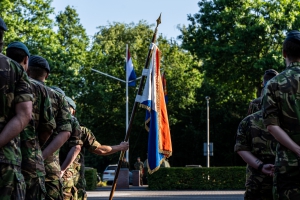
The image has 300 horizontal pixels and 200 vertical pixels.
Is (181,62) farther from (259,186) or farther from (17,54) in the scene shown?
(17,54)

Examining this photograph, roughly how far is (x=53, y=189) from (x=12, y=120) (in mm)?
2556

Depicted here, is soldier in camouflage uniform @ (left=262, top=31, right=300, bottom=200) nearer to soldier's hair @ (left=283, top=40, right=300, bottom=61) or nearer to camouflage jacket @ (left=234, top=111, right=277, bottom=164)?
soldier's hair @ (left=283, top=40, right=300, bottom=61)

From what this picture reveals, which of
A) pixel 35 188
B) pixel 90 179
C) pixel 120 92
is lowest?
pixel 90 179

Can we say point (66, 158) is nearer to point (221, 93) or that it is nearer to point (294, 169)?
point (294, 169)

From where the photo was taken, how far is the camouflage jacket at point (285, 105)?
18.9ft

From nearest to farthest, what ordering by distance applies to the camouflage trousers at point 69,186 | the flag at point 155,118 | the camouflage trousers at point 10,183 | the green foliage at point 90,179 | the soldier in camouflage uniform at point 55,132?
1. the camouflage trousers at point 10,183
2. the soldier in camouflage uniform at point 55,132
3. the camouflage trousers at point 69,186
4. the flag at point 155,118
5. the green foliage at point 90,179

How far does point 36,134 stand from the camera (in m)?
5.82

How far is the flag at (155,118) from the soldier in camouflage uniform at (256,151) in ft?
7.63

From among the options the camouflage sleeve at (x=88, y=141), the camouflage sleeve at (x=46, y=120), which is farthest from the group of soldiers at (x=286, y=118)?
the camouflage sleeve at (x=88, y=141)

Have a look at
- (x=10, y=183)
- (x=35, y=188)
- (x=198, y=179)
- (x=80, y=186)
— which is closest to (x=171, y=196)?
(x=198, y=179)

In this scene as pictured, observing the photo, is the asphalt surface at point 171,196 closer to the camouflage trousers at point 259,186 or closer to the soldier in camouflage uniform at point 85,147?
the soldier in camouflage uniform at point 85,147

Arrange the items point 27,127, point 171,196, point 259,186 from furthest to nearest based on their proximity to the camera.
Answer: point 171,196 → point 259,186 → point 27,127

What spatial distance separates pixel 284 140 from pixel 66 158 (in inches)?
150

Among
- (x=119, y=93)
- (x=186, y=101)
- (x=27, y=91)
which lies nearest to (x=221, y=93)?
(x=186, y=101)
